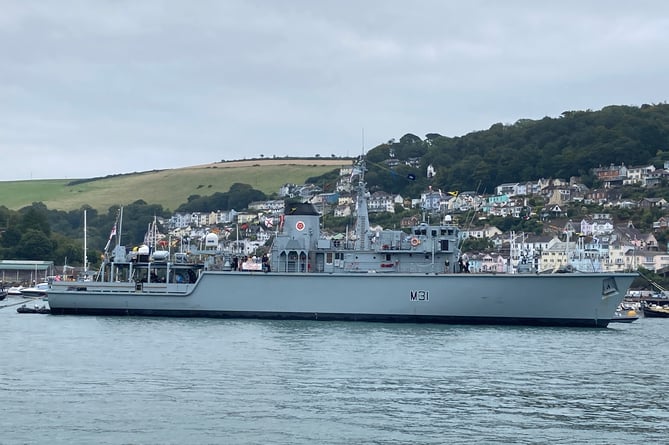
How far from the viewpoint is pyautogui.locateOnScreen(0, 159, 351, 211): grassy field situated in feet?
505

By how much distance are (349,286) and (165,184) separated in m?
118

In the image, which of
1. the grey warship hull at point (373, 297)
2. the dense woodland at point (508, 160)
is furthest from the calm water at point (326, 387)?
the dense woodland at point (508, 160)

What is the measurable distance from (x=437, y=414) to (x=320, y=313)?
24.3 m

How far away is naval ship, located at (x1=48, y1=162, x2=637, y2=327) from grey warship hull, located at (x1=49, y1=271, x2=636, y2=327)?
43 mm

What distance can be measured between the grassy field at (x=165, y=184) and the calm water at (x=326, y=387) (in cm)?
11208

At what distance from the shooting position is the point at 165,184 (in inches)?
6417

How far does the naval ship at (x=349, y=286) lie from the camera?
153ft

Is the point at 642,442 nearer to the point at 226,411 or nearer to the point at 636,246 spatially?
the point at 226,411

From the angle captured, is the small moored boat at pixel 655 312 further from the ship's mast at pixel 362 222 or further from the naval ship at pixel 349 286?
the ship's mast at pixel 362 222

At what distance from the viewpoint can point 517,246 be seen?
105438 millimetres

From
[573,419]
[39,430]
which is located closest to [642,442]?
[573,419]

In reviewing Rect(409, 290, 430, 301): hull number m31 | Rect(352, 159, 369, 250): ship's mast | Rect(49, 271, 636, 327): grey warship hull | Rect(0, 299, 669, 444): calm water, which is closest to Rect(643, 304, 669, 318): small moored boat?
Rect(49, 271, 636, 327): grey warship hull

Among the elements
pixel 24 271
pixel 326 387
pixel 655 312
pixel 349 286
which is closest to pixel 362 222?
pixel 349 286

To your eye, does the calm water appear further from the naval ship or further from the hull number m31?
the hull number m31
